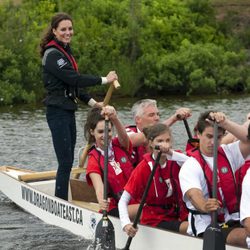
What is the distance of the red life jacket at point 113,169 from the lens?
7914 mm

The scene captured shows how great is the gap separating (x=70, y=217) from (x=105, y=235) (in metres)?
1.27

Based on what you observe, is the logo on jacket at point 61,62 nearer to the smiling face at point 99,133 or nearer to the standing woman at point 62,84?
the standing woman at point 62,84

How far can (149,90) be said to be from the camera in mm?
35125

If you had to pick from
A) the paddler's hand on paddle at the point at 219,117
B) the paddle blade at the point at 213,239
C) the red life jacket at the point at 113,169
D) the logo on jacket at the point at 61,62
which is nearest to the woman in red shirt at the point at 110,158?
the red life jacket at the point at 113,169

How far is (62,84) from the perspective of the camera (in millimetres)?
8484

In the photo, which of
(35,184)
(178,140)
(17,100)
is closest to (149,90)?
(17,100)

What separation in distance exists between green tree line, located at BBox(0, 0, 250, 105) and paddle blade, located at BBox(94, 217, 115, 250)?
2358cm

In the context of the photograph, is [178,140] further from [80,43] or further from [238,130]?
[80,43]

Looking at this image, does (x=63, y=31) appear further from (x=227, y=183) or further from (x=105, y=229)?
(x=227, y=183)

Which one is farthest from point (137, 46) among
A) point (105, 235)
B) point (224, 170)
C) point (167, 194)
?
point (224, 170)

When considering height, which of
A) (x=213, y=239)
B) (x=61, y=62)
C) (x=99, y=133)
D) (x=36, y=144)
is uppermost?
(x=61, y=62)

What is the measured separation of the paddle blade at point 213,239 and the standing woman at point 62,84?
2.25 meters

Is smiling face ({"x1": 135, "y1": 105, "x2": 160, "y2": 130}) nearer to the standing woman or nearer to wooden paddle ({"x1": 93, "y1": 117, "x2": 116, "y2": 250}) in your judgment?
the standing woman

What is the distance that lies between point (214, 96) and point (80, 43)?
21.3 feet
